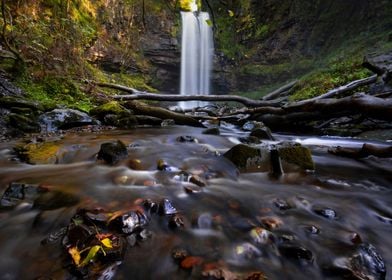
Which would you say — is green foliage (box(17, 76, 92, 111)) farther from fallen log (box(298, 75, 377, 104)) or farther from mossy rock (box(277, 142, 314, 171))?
fallen log (box(298, 75, 377, 104))

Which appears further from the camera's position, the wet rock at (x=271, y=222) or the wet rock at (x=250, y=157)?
the wet rock at (x=250, y=157)

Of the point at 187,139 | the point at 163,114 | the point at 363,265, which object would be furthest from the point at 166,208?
the point at 163,114

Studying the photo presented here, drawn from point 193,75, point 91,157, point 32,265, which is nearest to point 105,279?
point 32,265

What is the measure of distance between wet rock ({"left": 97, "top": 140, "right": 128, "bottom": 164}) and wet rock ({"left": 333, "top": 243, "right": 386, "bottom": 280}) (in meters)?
2.73

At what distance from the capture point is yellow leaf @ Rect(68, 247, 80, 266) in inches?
64.9

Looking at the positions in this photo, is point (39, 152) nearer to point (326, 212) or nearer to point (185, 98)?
point (326, 212)

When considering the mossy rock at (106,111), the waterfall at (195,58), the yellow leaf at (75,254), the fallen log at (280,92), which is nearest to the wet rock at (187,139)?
the mossy rock at (106,111)

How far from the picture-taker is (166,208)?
2.42 metres

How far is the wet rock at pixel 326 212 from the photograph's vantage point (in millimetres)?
2471

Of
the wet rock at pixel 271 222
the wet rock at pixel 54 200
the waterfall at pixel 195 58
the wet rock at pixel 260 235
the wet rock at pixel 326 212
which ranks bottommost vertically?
the wet rock at pixel 260 235

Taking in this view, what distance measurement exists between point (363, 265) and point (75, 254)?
5.40 feet

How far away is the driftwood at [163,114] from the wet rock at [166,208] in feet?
18.0

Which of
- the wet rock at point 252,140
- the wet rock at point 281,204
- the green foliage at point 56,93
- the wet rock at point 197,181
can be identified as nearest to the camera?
the wet rock at point 281,204

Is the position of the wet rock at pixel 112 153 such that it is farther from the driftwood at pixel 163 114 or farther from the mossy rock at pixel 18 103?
the driftwood at pixel 163 114
